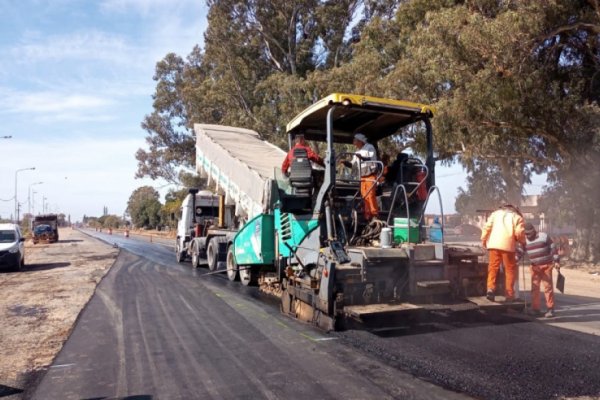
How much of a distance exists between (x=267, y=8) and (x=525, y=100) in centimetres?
1856

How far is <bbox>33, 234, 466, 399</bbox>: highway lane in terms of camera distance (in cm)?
476

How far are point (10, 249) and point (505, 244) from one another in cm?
1526

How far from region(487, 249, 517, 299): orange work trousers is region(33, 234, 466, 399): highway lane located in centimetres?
248

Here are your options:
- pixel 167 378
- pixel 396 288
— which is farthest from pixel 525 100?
pixel 167 378

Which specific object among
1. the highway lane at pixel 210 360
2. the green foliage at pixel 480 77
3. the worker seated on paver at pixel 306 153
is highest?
the green foliage at pixel 480 77

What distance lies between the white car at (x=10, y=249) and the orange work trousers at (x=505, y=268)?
15.1 metres

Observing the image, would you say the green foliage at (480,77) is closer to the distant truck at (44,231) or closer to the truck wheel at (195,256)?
the truck wheel at (195,256)

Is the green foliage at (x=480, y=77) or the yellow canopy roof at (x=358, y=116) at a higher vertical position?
the green foliage at (x=480, y=77)

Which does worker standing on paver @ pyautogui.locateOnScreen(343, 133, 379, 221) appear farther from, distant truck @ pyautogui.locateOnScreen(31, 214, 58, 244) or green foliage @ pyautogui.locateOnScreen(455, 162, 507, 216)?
distant truck @ pyautogui.locateOnScreen(31, 214, 58, 244)

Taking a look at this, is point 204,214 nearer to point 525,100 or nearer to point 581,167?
point 525,100

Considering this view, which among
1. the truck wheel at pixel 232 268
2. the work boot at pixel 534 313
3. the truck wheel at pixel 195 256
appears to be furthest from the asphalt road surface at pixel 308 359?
the truck wheel at pixel 195 256

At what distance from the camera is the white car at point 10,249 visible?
643 inches

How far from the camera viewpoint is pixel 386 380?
496cm

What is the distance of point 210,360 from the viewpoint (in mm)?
5762
